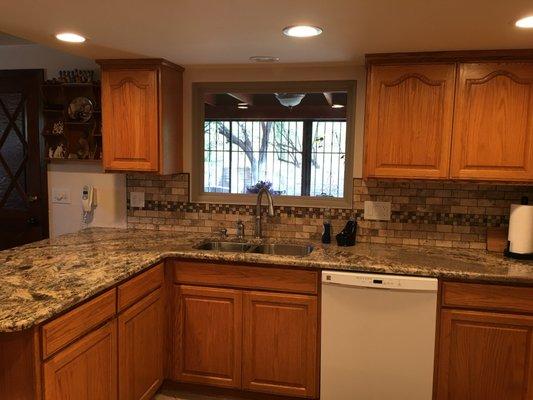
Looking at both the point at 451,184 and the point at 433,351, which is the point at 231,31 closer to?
the point at 451,184

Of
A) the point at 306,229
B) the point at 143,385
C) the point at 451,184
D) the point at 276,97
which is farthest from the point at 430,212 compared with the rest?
the point at 143,385

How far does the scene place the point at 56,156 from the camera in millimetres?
3246

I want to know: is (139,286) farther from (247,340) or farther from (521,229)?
(521,229)

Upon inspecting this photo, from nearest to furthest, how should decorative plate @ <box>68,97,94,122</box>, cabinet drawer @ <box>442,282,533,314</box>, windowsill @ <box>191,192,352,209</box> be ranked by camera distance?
cabinet drawer @ <box>442,282,533,314</box>, windowsill @ <box>191,192,352,209</box>, decorative plate @ <box>68,97,94,122</box>

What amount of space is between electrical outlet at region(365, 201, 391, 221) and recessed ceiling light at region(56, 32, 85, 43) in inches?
78.1

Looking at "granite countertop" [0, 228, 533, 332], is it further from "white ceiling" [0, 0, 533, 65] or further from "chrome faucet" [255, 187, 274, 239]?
"white ceiling" [0, 0, 533, 65]

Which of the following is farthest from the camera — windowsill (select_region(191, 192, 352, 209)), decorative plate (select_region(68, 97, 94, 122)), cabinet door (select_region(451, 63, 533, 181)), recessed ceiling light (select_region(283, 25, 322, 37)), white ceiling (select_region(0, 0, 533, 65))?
decorative plate (select_region(68, 97, 94, 122))

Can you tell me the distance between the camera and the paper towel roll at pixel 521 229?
8.18 feet

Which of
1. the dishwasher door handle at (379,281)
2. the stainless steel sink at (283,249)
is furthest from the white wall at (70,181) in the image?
the dishwasher door handle at (379,281)

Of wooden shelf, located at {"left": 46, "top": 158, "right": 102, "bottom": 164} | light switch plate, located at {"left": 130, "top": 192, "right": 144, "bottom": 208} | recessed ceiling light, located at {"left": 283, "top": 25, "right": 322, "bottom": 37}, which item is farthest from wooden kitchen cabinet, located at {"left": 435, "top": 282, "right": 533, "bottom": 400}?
wooden shelf, located at {"left": 46, "top": 158, "right": 102, "bottom": 164}

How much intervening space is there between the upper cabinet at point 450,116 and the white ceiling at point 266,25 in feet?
0.40

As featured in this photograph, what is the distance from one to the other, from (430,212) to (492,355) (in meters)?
0.95

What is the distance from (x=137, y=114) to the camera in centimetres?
290

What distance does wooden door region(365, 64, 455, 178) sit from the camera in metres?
2.54
